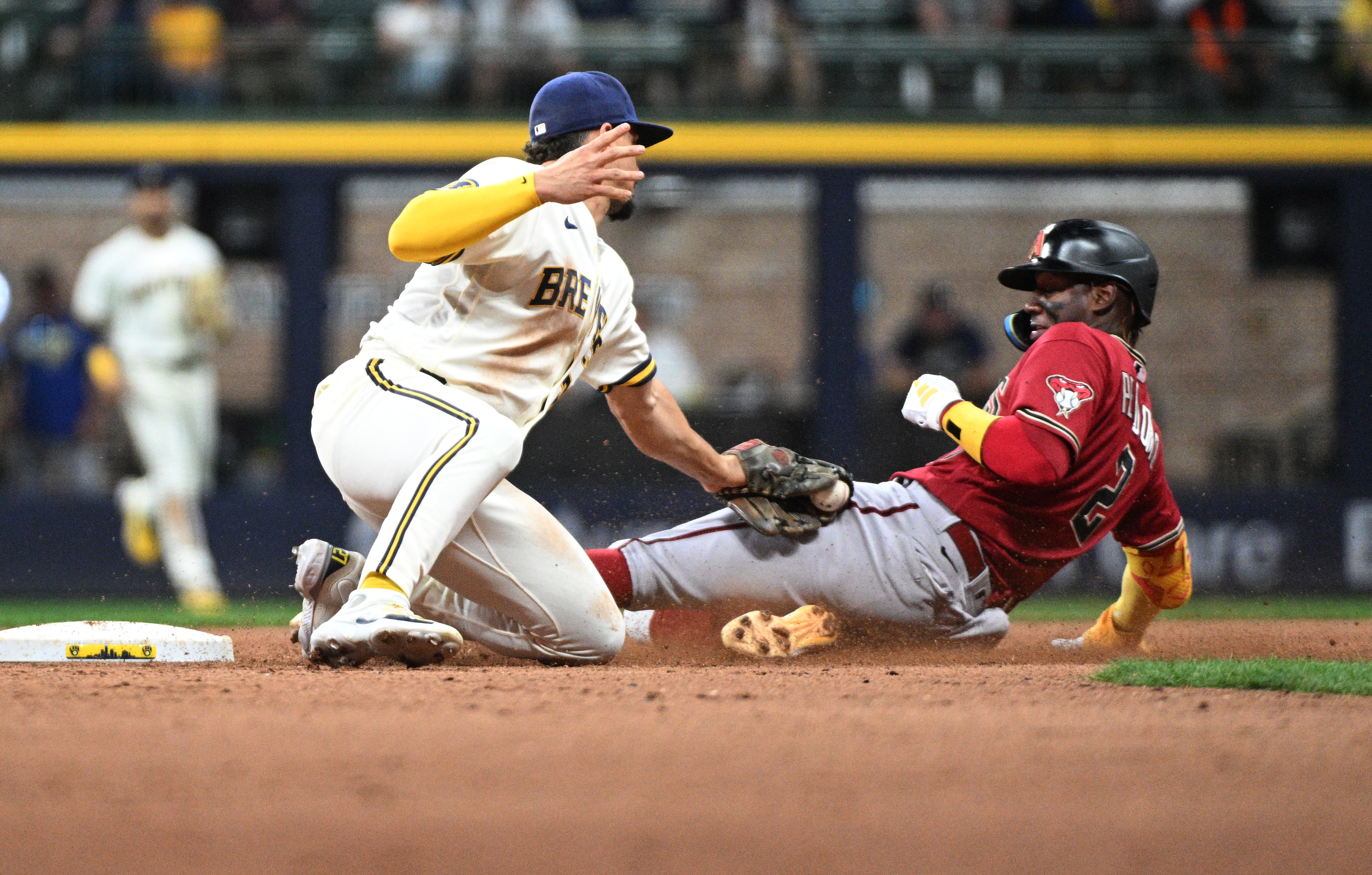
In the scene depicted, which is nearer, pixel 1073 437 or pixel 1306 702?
pixel 1306 702

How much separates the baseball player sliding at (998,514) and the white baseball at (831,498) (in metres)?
0.05

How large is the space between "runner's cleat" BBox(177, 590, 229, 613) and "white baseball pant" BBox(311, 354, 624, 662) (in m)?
3.62

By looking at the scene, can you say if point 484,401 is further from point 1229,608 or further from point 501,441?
point 1229,608

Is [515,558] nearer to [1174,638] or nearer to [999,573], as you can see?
[999,573]

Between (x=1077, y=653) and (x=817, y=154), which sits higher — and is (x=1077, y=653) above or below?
below

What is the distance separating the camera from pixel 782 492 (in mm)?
4234

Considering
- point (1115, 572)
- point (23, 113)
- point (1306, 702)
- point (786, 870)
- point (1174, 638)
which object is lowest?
point (1115, 572)

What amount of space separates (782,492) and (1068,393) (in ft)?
2.77

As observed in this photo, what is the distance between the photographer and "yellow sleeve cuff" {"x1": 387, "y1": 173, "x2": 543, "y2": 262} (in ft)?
11.5

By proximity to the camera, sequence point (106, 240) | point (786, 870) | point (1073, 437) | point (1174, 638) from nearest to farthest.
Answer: point (786, 870) < point (1073, 437) < point (1174, 638) < point (106, 240)

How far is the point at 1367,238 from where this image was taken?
30.8ft

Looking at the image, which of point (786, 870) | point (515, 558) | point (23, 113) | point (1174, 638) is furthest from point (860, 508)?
point (23, 113)

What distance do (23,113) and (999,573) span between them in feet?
24.4

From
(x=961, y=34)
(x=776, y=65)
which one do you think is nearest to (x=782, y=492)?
(x=776, y=65)
